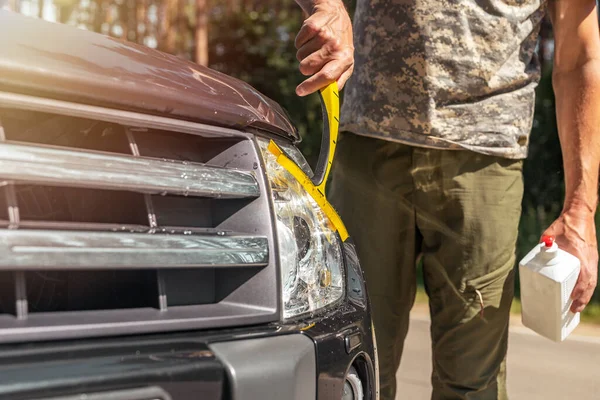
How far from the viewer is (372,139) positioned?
8.30 feet

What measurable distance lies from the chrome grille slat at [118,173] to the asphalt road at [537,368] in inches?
118

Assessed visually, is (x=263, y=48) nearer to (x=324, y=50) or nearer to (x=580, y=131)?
(x=580, y=131)

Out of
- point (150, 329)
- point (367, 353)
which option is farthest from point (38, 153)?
point (367, 353)

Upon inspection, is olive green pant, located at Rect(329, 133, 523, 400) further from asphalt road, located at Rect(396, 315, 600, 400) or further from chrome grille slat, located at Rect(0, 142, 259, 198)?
asphalt road, located at Rect(396, 315, 600, 400)

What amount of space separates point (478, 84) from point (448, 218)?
438 mm

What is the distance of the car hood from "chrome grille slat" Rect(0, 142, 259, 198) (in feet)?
0.32

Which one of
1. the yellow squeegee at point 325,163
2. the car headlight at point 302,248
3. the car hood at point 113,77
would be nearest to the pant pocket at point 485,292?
the yellow squeegee at point 325,163

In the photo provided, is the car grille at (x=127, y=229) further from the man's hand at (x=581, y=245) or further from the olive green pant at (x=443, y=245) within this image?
the man's hand at (x=581, y=245)

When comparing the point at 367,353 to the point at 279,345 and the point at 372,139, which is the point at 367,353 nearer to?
the point at 279,345

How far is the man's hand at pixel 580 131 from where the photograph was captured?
234 centimetres

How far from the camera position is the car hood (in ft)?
3.89

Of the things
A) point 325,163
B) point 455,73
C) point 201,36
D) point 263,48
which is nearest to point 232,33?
point 263,48

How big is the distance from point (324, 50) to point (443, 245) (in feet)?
Result: 2.81

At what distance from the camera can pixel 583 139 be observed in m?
2.42
